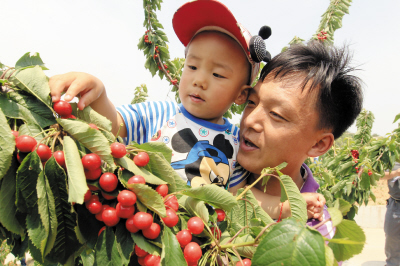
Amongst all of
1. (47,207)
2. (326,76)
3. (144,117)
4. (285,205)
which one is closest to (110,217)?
(47,207)

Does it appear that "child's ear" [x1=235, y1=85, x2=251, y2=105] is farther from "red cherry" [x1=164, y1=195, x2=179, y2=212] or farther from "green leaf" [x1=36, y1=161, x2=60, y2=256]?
"green leaf" [x1=36, y1=161, x2=60, y2=256]

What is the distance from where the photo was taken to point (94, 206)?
2.24 ft

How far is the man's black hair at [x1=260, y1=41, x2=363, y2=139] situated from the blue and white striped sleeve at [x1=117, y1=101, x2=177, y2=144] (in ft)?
2.14

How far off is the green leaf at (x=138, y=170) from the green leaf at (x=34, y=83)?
11.0 inches

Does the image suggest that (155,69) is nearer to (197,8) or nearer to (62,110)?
(197,8)

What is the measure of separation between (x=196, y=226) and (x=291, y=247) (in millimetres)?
279

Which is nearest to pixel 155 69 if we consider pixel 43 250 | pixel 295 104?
pixel 295 104

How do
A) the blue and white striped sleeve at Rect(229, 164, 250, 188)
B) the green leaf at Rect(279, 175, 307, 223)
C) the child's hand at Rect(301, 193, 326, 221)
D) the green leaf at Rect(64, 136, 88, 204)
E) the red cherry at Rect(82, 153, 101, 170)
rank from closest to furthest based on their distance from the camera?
the green leaf at Rect(64, 136, 88, 204) < the red cherry at Rect(82, 153, 101, 170) < the green leaf at Rect(279, 175, 307, 223) < the child's hand at Rect(301, 193, 326, 221) < the blue and white striped sleeve at Rect(229, 164, 250, 188)

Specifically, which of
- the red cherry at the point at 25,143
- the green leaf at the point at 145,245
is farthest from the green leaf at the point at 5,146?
the green leaf at the point at 145,245

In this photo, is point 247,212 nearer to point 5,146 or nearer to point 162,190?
point 162,190

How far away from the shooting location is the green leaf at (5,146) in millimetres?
600

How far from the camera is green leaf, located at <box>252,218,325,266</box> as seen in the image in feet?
1.87

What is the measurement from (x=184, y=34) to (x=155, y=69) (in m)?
1.90

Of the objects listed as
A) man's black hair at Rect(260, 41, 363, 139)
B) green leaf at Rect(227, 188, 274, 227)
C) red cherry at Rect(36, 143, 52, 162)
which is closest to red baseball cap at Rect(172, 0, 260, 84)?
man's black hair at Rect(260, 41, 363, 139)
